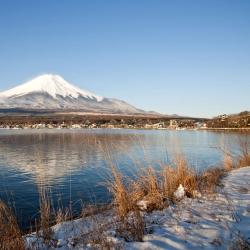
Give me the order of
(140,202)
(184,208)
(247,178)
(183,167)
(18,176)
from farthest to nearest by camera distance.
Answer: (18,176), (247,178), (183,167), (140,202), (184,208)

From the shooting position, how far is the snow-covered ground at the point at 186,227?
3.83 metres

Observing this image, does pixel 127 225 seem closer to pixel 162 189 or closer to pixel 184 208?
pixel 184 208

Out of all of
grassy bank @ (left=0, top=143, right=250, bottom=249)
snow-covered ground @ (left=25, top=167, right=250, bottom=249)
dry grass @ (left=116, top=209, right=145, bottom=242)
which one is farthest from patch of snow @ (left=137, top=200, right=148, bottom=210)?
dry grass @ (left=116, top=209, right=145, bottom=242)

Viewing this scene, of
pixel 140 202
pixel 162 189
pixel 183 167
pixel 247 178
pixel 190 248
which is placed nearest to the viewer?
pixel 190 248

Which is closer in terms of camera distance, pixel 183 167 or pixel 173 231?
pixel 173 231

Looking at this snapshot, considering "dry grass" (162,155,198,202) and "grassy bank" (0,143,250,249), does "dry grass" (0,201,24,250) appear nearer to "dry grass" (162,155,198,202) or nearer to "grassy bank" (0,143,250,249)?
"grassy bank" (0,143,250,249)

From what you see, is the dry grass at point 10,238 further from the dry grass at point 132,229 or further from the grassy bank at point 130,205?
the dry grass at point 132,229

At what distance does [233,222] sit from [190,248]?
2.72 ft

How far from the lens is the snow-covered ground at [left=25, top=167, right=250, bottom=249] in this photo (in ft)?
12.6

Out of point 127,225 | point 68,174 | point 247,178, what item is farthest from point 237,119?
point 127,225

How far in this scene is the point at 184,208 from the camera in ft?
16.6

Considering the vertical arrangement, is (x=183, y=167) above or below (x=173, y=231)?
above

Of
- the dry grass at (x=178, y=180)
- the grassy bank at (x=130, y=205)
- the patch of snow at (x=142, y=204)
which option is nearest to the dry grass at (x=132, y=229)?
the grassy bank at (x=130, y=205)

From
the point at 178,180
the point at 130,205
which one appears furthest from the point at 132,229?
the point at 178,180
